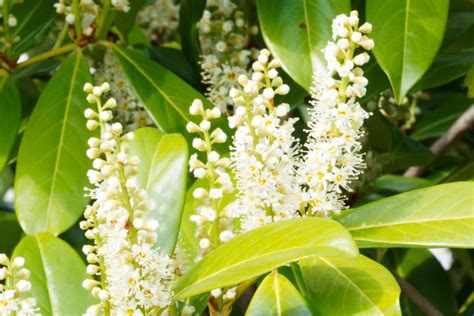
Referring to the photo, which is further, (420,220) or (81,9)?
(81,9)

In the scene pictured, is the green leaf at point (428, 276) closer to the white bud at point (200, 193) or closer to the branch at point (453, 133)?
the branch at point (453, 133)

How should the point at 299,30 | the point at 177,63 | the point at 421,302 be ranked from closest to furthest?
1. the point at 299,30
2. the point at 421,302
3. the point at 177,63

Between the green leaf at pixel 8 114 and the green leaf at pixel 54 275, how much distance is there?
28cm

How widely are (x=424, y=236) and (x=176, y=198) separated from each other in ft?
1.39

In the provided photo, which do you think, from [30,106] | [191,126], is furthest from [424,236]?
[30,106]

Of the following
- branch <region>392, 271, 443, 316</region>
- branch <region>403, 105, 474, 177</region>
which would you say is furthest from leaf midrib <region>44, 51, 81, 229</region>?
branch <region>403, 105, 474, 177</region>

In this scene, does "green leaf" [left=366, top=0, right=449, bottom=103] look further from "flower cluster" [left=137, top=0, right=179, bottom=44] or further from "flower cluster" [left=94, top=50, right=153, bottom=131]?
"flower cluster" [left=137, top=0, right=179, bottom=44]

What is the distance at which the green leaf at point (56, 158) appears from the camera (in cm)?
180

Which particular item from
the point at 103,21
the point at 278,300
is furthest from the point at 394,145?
the point at 278,300

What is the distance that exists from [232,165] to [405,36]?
40cm

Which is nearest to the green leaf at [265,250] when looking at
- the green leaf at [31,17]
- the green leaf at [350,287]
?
the green leaf at [350,287]

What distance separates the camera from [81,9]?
6.53 ft

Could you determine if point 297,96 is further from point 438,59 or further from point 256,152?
point 256,152

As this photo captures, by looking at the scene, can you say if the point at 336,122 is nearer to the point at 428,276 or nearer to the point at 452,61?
the point at 452,61
